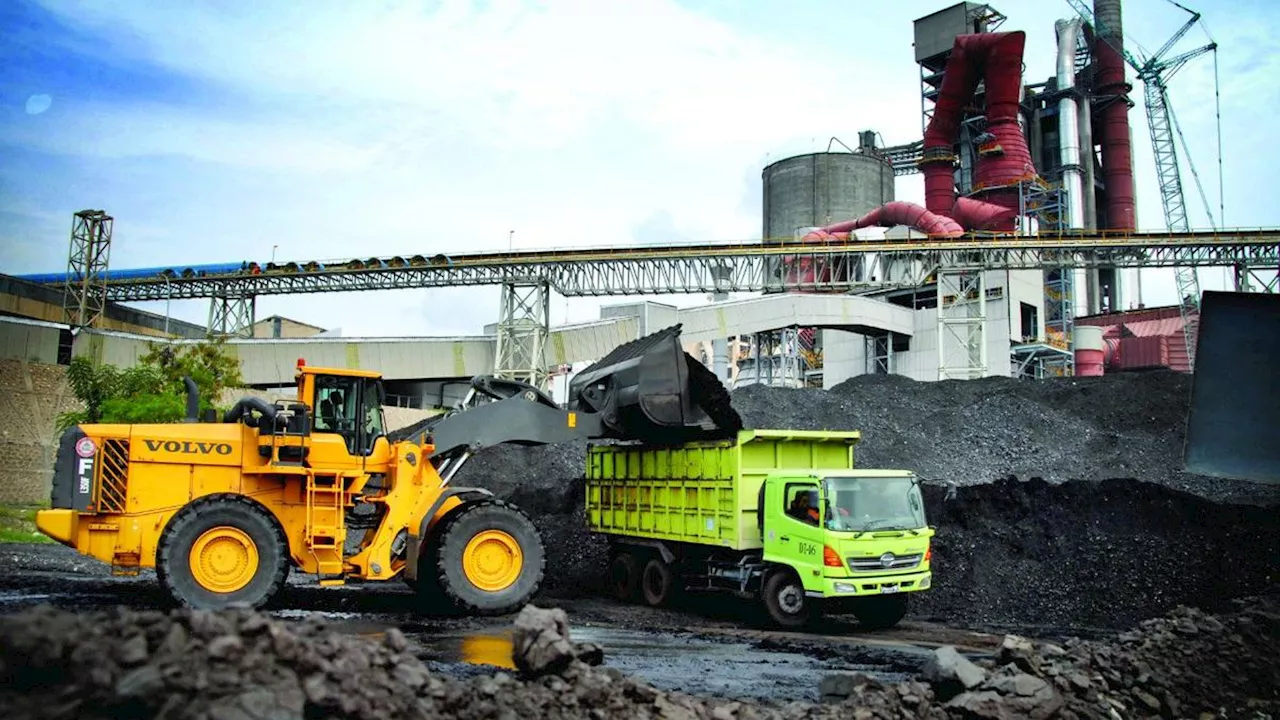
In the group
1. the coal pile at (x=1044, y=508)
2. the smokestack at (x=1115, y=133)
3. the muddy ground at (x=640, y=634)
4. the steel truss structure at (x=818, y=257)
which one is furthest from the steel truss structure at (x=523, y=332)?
the smokestack at (x=1115, y=133)

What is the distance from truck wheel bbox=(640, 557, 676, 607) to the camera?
13.8 m

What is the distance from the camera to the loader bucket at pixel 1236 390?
1152 centimetres

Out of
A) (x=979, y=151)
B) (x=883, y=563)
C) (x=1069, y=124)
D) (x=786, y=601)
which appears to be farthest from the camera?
(x=1069, y=124)

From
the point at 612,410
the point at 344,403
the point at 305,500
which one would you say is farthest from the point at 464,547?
the point at 612,410

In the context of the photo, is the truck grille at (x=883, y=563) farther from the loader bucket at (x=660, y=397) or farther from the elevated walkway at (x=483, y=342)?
the elevated walkway at (x=483, y=342)

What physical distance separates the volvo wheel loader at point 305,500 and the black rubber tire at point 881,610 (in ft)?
13.6

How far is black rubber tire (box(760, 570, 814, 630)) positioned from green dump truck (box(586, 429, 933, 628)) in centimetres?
1

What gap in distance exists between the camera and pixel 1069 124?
56.3 metres

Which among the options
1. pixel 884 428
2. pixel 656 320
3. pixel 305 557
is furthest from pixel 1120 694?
pixel 656 320

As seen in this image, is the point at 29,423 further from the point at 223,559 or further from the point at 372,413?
the point at 223,559

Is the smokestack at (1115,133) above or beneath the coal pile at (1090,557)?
above

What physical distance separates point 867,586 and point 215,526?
7345 millimetres

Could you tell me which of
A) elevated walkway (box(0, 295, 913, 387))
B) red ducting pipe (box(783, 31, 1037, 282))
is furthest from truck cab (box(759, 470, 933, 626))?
red ducting pipe (box(783, 31, 1037, 282))

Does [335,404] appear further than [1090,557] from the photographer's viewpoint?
No
